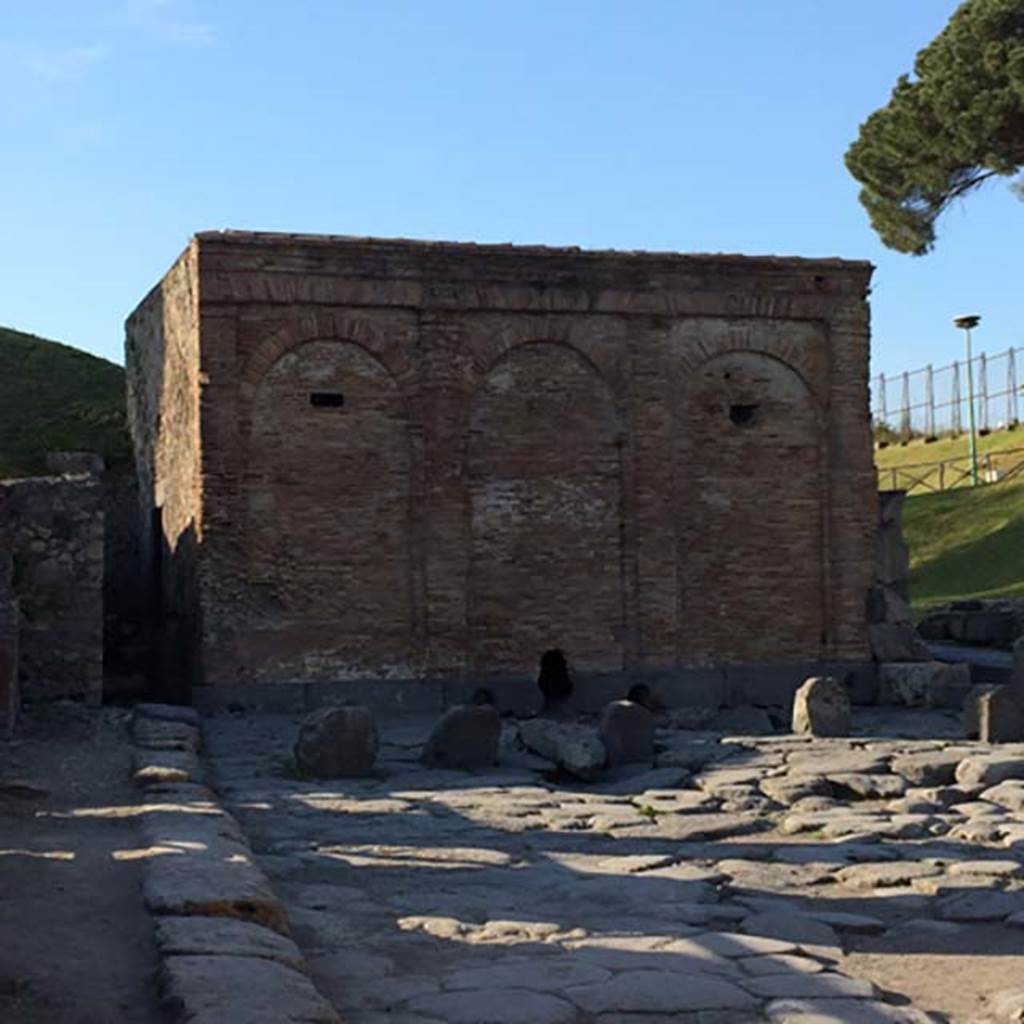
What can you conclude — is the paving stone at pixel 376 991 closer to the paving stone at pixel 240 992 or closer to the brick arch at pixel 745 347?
the paving stone at pixel 240 992

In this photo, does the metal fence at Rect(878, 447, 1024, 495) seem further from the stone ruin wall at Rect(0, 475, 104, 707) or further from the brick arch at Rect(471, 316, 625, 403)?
the stone ruin wall at Rect(0, 475, 104, 707)

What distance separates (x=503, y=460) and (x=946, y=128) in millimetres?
13341

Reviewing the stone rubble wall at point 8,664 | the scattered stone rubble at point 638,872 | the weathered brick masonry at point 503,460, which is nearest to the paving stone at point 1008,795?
the scattered stone rubble at point 638,872

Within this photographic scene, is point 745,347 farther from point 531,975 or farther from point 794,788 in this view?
point 531,975

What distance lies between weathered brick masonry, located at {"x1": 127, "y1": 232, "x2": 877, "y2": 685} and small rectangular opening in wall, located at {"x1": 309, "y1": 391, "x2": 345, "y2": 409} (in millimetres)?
23

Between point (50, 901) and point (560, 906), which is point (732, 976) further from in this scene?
point (50, 901)

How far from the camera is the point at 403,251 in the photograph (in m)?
15.8

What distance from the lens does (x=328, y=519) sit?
15.5 m

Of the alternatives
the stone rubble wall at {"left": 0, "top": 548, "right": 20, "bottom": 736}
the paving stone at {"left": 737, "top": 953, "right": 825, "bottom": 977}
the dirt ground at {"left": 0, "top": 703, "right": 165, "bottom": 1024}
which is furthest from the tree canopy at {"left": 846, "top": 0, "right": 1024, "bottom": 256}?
the paving stone at {"left": 737, "top": 953, "right": 825, "bottom": 977}

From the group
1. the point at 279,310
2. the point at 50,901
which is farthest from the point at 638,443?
the point at 50,901

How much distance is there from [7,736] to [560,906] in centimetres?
619

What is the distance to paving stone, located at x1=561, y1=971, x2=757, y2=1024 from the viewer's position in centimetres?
496

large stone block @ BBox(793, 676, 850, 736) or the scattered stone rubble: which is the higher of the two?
large stone block @ BBox(793, 676, 850, 736)

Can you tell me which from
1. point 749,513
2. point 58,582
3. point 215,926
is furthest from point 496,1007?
point 749,513
